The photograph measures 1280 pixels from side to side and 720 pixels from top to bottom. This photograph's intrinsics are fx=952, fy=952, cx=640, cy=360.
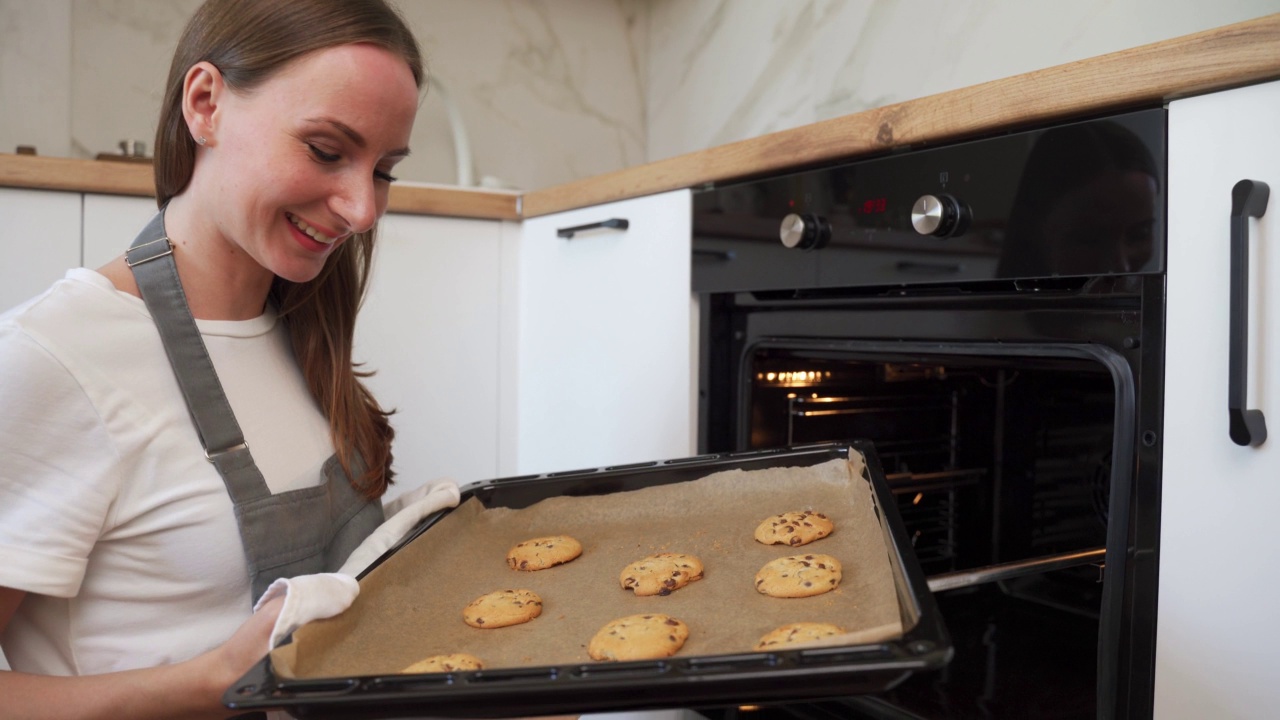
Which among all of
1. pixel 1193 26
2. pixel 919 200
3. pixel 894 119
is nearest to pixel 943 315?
pixel 919 200

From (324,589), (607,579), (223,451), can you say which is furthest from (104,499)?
(607,579)

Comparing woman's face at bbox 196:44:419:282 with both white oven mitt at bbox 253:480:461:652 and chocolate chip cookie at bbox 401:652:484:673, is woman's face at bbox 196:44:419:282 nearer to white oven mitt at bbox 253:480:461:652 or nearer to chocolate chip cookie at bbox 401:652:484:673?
white oven mitt at bbox 253:480:461:652

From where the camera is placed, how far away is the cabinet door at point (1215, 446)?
0.79 meters

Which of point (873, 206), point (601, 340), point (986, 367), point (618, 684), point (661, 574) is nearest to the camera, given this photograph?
point (618, 684)

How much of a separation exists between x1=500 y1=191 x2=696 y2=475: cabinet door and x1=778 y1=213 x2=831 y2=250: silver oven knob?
258mm

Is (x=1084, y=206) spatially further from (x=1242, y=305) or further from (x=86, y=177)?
(x=86, y=177)

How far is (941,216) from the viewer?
1060mm

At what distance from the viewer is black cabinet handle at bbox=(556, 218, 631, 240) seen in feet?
5.29

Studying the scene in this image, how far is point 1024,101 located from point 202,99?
2.70 ft

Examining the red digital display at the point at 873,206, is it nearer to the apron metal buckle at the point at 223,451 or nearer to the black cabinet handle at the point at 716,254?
the black cabinet handle at the point at 716,254

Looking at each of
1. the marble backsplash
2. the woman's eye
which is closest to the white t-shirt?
the woman's eye

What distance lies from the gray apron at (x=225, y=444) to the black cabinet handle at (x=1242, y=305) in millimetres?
868

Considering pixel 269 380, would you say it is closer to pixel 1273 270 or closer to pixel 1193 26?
pixel 1273 270

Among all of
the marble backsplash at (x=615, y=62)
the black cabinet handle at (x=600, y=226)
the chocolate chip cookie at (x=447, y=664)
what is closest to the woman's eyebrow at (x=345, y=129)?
the chocolate chip cookie at (x=447, y=664)
